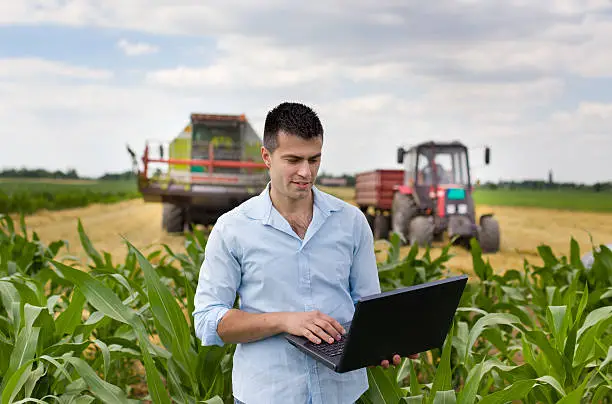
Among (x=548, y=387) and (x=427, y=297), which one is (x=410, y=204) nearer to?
(x=548, y=387)

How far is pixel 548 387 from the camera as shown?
2.59m

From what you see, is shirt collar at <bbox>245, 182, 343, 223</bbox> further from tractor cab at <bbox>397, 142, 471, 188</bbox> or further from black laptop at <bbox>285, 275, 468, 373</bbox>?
tractor cab at <bbox>397, 142, 471, 188</bbox>

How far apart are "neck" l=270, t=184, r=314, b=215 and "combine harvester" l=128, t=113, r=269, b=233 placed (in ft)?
40.3

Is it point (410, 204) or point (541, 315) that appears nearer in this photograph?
point (541, 315)

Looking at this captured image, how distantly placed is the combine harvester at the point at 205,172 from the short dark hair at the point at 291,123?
486 inches

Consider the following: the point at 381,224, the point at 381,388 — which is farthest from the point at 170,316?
the point at 381,224

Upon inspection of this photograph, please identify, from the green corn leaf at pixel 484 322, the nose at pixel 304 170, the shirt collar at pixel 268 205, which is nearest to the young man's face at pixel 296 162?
the nose at pixel 304 170

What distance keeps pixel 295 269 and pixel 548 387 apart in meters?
1.27

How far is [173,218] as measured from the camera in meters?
15.2

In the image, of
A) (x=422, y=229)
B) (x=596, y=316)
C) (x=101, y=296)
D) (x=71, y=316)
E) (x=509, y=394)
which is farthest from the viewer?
(x=422, y=229)

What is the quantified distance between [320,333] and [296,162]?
0.46m

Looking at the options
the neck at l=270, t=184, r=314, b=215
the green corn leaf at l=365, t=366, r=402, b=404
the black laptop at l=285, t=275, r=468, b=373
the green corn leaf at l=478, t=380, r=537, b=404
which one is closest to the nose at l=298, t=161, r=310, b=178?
the neck at l=270, t=184, r=314, b=215

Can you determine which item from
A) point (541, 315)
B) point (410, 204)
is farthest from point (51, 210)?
point (541, 315)

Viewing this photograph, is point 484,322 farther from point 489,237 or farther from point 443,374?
point 489,237
